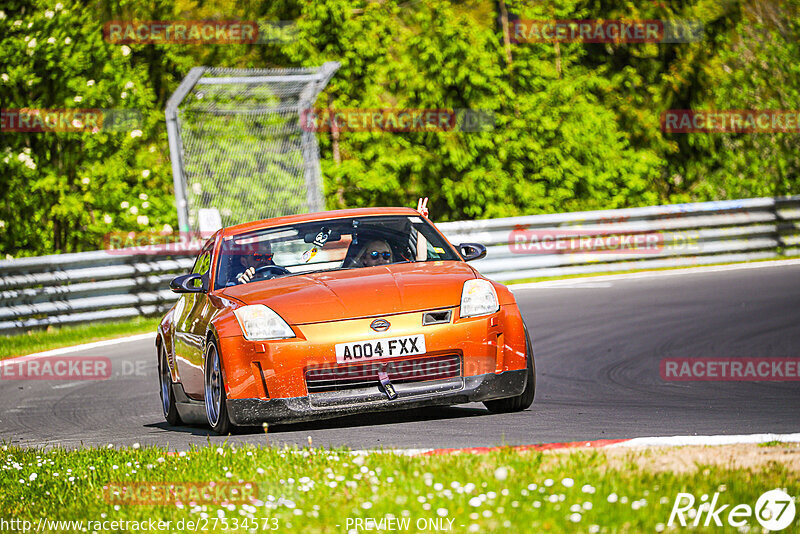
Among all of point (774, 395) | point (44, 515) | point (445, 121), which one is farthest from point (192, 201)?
point (44, 515)

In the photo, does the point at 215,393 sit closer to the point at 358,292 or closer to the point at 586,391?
the point at 358,292

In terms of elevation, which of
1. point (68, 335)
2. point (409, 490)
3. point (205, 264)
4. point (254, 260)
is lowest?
point (68, 335)

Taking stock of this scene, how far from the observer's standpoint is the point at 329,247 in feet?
27.8

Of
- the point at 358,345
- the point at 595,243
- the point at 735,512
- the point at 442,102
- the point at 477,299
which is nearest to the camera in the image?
the point at 735,512

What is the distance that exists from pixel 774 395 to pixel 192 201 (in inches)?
526

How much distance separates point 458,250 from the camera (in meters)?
8.84

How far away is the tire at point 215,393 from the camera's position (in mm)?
7395

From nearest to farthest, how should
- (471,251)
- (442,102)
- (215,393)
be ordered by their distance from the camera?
(215,393) → (471,251) → (442,102)

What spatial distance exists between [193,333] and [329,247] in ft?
3.57

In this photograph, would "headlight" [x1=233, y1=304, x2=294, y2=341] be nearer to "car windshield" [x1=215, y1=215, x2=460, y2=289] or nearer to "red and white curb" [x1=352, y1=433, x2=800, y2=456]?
"car windshield" [x1=215, y1=215, x2=460, y2=289]

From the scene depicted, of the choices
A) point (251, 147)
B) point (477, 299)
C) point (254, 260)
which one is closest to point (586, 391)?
point (477, 299)

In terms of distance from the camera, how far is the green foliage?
19828mm

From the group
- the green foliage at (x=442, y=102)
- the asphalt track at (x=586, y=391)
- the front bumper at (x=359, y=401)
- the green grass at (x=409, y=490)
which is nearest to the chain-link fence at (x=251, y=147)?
the green foliage at (x=442, y=102)

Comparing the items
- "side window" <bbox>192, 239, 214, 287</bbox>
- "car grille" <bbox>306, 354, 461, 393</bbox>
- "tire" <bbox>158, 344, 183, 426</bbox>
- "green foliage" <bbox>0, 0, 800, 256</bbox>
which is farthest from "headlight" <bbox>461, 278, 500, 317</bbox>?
"green foliage" <bbox>0, 0, 800, 256</bbox>
